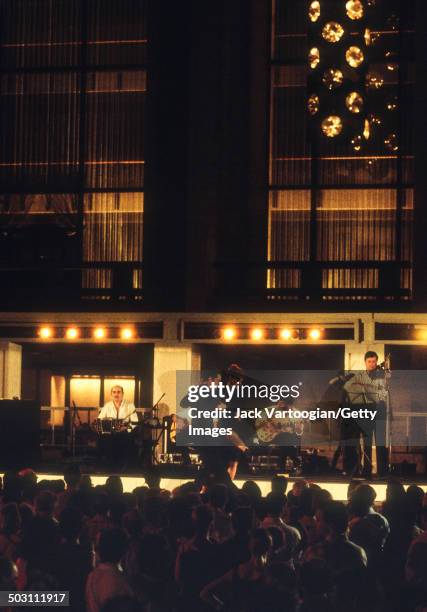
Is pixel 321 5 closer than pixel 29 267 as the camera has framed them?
Yes

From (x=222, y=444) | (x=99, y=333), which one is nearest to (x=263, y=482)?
(x=222, y=444)

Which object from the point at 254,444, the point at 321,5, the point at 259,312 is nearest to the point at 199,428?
the point at 254,444

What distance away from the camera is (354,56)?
12930mm

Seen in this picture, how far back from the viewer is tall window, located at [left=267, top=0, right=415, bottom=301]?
26281 millimetres

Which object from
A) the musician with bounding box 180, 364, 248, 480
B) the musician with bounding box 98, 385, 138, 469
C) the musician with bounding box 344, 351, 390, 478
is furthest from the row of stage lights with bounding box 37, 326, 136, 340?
the musician with bounding box 344, 351, 390, 478

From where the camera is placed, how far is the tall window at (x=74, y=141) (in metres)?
27.2

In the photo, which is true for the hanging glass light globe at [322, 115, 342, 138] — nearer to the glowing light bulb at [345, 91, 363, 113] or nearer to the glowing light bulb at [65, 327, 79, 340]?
the glowing light bulb at [345, 91, 363, 113]

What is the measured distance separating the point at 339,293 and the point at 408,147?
3147mm

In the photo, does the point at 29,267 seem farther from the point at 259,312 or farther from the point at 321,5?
the point at 321,5

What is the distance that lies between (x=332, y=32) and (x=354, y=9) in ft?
1.39

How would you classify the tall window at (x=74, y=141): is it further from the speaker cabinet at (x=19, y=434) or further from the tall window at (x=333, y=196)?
the speaker cabinet at (x=19, y=434)

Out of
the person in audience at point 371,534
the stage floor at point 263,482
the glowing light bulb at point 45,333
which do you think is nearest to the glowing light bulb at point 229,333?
the glowing light bulb at point 45,333

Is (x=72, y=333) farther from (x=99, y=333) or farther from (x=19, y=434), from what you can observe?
(x=19, y=434)

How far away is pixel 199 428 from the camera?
21453mm
